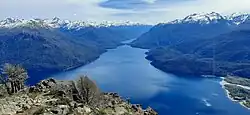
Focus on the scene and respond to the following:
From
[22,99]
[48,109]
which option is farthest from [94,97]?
[48,109]

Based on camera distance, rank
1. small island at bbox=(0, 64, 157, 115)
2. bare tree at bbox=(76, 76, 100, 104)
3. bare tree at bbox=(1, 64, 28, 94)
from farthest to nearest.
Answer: bare tree at bbox=(1, 64, 28, 94) < bare tree at bbox=(76, 76, 100, 104) < small island at bbox=(0, 64, 157, 115)

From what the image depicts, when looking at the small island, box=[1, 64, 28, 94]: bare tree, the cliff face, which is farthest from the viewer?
box=[1, 64, 28, 94]: bare tree

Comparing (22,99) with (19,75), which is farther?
(19,75)

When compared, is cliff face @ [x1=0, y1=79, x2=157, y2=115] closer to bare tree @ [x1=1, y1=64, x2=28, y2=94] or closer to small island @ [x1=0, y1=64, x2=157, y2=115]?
small island @ [x1=0, y1=64, x2=157, y2=115]

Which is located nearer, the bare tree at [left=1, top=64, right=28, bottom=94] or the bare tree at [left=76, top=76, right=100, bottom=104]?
the bare tree at [left=76, top=76, right=100, bottom=104]

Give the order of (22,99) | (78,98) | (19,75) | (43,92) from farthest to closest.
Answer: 1. (19,75)
2. (43,92)
3. (78,98)
4. (22,99)

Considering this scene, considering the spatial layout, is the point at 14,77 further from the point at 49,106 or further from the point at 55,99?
the point at 49,106

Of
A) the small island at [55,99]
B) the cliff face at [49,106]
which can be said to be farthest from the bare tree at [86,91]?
the cliff face at [49,106]

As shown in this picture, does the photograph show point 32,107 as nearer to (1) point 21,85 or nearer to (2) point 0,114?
(2) point 0,114

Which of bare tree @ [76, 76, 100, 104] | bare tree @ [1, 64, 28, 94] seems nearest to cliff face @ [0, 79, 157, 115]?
bare tree @ [76, 76, 100, 104]
